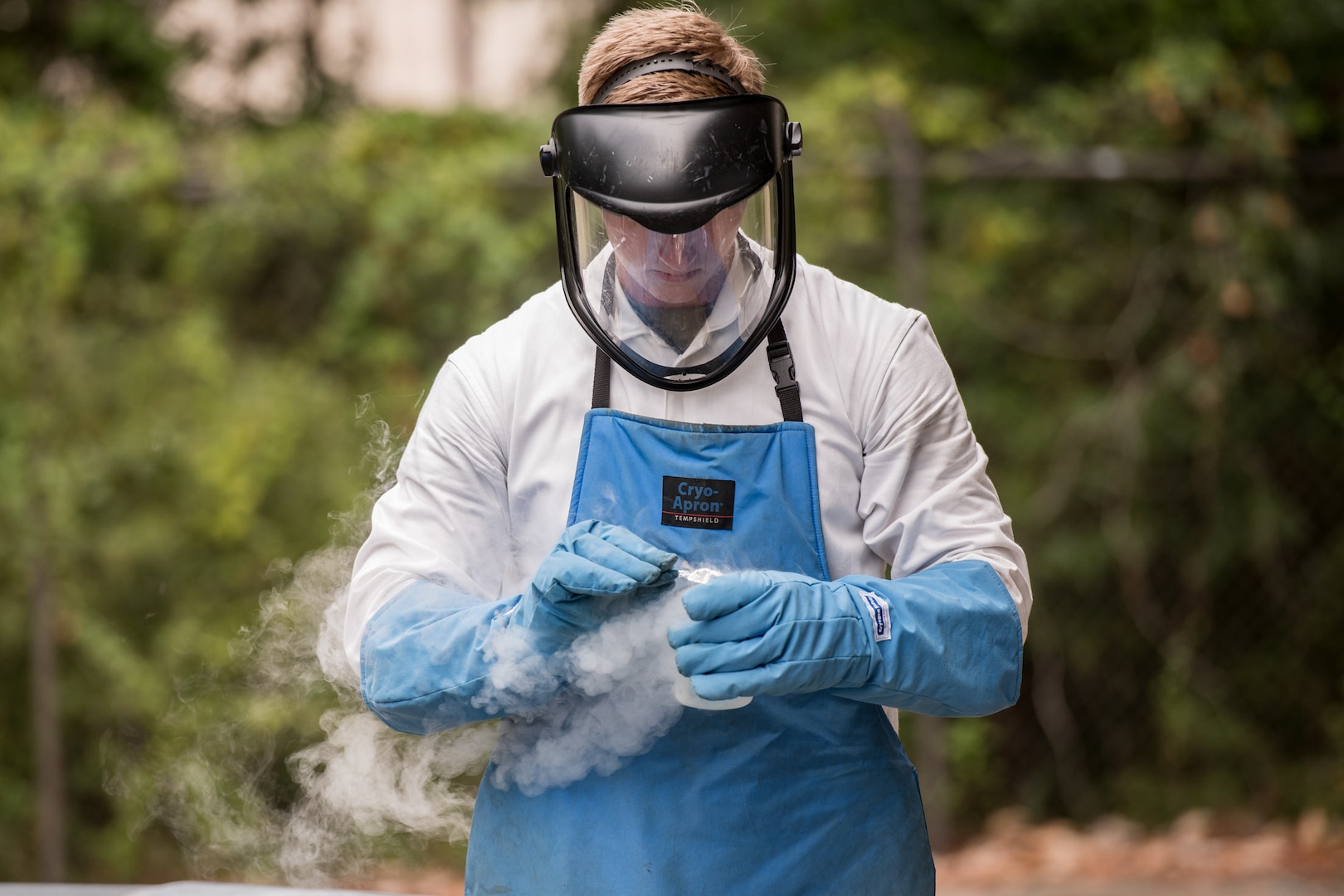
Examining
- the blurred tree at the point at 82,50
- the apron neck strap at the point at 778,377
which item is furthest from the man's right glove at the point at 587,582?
the blurred tree at the point at 82,50

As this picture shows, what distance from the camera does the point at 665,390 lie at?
5.41 feet

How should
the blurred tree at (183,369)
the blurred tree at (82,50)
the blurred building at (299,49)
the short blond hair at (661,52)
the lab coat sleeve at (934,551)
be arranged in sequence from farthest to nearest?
the blurred building at (299,49), the blurred tree at (82,50), the blurred tree at (183,369), the short blond hair at (661,52), the lab coat sleeve at (934,551)

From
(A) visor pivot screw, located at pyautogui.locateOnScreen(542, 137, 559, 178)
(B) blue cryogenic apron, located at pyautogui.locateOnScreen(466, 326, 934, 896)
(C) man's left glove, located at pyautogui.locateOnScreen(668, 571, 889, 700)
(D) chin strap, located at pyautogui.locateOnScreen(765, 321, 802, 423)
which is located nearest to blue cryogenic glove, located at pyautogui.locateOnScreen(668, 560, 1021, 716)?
(C) man's left glove, located at pyautogui.locateOnScreen(668, 571, 889, 700)

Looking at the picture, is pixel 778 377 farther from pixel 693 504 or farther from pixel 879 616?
pixel 879 616

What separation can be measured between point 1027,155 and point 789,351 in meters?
3.01

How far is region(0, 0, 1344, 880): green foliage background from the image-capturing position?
405 centimetres

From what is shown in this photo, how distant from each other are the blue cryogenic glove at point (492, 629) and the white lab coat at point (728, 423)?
0.24ft

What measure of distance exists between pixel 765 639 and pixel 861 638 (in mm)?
127

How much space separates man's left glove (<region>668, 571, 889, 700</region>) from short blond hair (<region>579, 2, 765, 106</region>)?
2.16 feet

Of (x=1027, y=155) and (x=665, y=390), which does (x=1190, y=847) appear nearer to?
(x=1027, y=155)

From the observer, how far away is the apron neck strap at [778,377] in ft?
5.32

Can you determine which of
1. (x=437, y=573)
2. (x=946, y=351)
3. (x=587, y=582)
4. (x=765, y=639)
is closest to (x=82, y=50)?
(x=946, y=351)

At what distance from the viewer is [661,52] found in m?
1.62

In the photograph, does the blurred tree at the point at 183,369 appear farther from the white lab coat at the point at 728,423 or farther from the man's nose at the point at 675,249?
the man's nose at the point at 675,249
